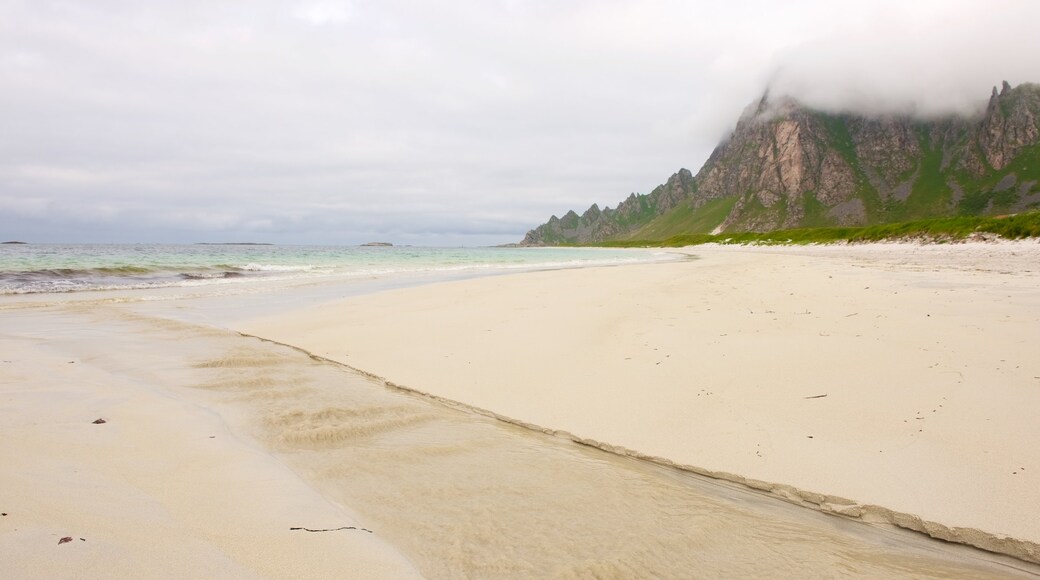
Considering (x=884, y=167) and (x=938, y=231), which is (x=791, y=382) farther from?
(x=884, y=167)

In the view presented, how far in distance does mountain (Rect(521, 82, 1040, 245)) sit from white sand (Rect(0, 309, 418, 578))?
166 metres

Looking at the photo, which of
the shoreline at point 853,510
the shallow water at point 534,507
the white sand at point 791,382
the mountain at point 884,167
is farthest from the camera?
the mountain at point 884,167

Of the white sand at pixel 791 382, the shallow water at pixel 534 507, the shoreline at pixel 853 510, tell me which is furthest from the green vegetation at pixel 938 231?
the shallow water at pixel 534 507

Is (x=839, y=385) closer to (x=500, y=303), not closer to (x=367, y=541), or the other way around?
(x=367, y=541)

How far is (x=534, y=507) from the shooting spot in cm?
304

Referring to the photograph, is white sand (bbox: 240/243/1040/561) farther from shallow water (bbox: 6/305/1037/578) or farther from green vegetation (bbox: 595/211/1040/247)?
green vegetation (bbox: 595/211/1040/247)

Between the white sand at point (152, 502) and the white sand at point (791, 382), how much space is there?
219 centimetres

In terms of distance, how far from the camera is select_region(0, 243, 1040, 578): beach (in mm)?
2541

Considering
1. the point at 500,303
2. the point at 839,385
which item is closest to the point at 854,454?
the point at 839,385

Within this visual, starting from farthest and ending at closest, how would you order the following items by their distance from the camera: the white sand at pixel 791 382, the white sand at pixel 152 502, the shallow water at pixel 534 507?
the white sand at pixel 791 382 → the shallow water at pixel 534 507 → the white sand at pixel 152 502

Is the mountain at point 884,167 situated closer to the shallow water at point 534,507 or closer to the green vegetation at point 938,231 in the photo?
the green vegetation at point 938,231

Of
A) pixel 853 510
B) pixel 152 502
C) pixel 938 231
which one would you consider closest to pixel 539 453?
pixel 853 510

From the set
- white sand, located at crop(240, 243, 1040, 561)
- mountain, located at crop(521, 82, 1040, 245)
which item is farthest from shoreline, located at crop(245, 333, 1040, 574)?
mountain, located at crop(521, 82, 1040, 245)

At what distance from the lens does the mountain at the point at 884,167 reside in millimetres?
134625
